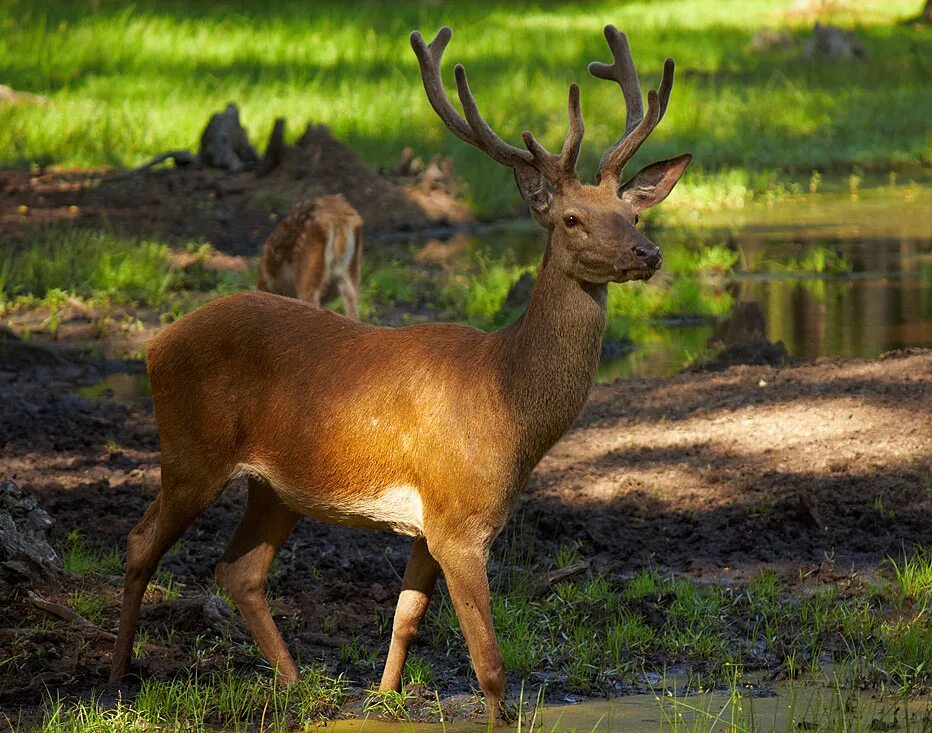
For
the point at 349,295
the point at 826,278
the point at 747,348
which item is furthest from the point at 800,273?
the point at 349,295

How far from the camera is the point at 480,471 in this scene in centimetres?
554

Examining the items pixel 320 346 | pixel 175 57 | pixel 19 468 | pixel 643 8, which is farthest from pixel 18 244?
pixel 643 8

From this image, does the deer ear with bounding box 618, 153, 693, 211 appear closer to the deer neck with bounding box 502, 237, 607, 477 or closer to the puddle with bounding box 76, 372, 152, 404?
the deer neck with bounding box 502, 237, 607, 477

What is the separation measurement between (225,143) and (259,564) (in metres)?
13.7

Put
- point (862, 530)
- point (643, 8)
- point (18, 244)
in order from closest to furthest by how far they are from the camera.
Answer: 1. point (862, 530)
2. point (18, 244)
3. point (643, 8)

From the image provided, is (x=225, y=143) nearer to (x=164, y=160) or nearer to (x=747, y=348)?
(x=164, y=160)

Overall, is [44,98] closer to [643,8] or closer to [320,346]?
[320,346]

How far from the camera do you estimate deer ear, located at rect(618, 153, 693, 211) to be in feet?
19.1

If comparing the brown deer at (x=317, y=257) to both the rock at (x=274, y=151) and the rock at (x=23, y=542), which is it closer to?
the rock at (x=23, y=542)

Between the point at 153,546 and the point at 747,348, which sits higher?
the point at 153,546

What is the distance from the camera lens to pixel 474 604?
5.52 m

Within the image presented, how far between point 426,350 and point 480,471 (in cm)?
59

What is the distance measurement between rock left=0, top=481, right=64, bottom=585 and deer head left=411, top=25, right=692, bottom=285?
267 cm

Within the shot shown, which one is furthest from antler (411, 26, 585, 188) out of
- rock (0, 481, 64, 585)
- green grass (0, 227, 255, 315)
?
green grass (0, 227, 255, 315)
